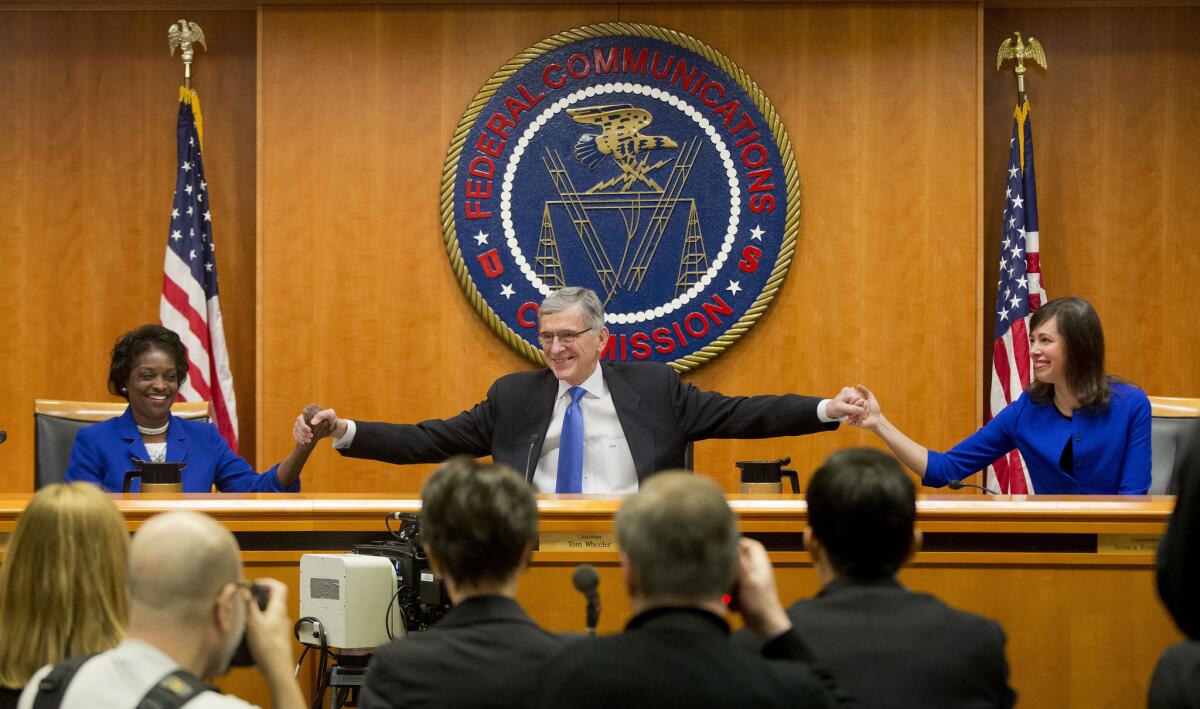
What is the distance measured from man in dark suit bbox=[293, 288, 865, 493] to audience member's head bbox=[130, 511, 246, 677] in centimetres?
244

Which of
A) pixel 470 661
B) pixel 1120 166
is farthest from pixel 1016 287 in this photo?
pixel 470 661

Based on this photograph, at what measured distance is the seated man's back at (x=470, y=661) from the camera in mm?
1859

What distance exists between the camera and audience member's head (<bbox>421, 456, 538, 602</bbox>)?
6.38 ft

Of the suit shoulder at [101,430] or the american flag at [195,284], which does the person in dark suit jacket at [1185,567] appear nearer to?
the suit shoulder at [101,430]

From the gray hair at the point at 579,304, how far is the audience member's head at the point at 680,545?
105 inches

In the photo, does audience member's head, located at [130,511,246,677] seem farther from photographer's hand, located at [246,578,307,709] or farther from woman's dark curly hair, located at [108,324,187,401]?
woman's dark curly hair, located at [108,324,187,401]

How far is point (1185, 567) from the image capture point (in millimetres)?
1812

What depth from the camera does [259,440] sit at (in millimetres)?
5598

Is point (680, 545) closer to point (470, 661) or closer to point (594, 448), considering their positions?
point (470, 661)

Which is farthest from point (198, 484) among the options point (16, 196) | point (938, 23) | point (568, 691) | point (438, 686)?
point (938, 23)

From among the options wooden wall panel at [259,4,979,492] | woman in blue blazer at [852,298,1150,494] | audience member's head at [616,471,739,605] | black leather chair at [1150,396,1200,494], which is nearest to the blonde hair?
audience member's head at [616,471,739,605]

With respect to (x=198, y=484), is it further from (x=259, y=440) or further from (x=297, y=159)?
(x=297, y=159)

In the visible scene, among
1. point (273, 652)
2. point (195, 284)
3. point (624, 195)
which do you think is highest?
point (624, 195)

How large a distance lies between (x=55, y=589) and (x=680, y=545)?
3.32 feet
